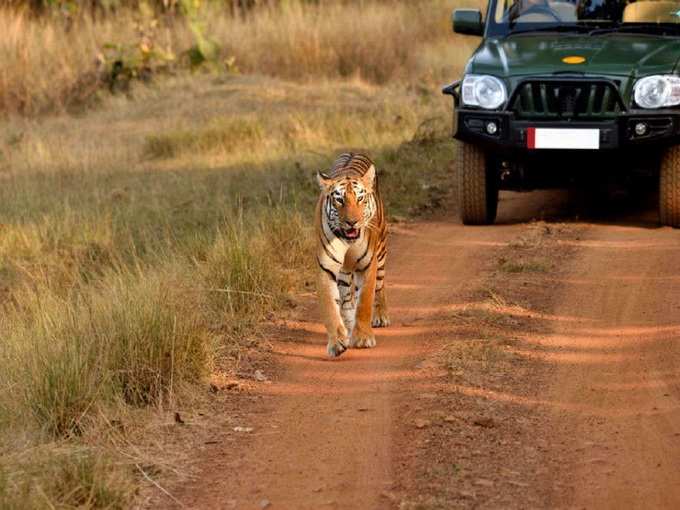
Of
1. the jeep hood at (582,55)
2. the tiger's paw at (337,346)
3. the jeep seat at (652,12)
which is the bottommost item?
the tiger's paw at (337,346)

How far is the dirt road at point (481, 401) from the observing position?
5.06 metres

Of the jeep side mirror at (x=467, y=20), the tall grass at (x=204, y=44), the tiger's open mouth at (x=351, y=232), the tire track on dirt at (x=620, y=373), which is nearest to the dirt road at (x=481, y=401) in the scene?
the tire track on dirt at (x=620, y=373)

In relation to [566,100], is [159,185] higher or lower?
lower

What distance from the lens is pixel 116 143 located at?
52.7 feet

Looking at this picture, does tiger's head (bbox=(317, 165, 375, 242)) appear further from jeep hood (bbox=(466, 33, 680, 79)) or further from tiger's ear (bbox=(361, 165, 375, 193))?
jeep hood (bbox=(466, 33, 680, 79))

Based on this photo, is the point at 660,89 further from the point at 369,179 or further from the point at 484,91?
the point at 369,179

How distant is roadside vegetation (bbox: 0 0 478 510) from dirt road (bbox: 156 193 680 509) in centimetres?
38

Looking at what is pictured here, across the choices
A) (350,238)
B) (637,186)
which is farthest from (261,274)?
(637,186)

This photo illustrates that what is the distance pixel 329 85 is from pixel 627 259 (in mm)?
10855

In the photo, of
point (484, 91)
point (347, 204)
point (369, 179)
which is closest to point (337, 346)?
point (347, 204)

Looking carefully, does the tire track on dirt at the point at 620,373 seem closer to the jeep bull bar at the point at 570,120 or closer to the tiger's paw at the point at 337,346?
the jeep bull bar at the point at 570,120

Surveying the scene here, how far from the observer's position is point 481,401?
604 cm

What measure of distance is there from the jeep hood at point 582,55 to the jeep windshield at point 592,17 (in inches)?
6.7

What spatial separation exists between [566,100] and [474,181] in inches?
35.8
